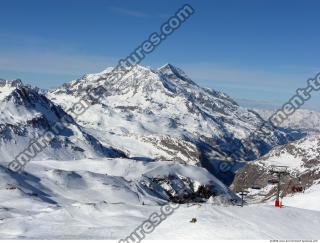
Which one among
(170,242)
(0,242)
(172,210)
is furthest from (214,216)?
(0,242)

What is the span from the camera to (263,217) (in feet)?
117

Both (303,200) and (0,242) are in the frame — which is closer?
(0,242)

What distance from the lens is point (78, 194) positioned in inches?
5984

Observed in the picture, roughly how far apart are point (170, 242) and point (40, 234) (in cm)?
906

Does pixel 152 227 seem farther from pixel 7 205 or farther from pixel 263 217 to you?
pixel 7 205

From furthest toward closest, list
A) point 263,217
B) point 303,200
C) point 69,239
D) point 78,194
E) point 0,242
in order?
point 78,194, point 303,200, point 263,217, point 69,239, point 0,242

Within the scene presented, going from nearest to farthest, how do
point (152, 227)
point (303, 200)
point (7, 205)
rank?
1. point (152, 227)
2. point (303, 200)
3. point (7, 205)

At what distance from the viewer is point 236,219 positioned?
33.5 meters

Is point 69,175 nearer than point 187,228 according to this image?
No

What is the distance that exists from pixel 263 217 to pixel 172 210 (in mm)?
6433

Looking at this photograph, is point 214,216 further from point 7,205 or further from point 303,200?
point 7,205

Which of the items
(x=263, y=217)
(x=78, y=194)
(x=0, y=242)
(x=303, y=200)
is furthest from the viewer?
(x=78, y=194)

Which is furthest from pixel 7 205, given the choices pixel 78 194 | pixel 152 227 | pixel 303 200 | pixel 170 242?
pixel 78 194

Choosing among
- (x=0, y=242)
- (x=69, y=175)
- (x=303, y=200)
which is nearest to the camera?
(x=0, y=242)
